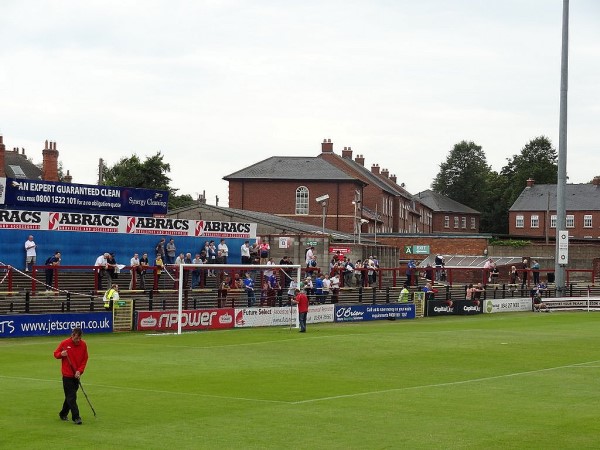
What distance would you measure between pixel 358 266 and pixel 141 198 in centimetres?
1326

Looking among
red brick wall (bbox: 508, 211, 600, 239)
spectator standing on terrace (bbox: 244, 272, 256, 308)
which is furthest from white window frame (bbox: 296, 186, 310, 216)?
spectator standing on terrace (bbox: 244, 272, 256, 308)

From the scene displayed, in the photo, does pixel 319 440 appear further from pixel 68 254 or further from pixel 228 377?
pixel 68 254

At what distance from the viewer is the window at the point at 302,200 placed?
101 m

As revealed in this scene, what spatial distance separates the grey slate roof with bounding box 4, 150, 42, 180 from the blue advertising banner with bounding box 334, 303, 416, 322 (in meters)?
61.8

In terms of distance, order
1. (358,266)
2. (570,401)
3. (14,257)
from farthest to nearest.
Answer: (358,266) → (14,257) → (570,401)

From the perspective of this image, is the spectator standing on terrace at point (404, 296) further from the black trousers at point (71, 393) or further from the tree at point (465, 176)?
the tree at point (465, 176)

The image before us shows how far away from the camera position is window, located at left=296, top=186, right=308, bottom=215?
331 feet

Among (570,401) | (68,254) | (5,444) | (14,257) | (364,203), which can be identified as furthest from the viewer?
(364,203)

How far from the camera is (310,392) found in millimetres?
22031

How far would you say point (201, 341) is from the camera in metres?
35.6

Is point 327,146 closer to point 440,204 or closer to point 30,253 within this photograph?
point 440,204

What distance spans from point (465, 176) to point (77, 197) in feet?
392

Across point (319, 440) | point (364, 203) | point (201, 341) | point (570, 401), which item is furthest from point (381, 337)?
point (364, 203)

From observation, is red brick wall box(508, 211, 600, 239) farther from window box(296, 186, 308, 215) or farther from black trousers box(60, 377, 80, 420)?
black trousers box(60, 377, 80, 420)
